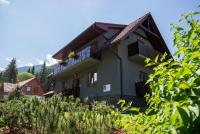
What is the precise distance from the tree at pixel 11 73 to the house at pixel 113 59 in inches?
2886

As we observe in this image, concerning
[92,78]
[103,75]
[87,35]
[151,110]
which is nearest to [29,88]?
[87,35]

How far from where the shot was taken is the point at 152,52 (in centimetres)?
1806

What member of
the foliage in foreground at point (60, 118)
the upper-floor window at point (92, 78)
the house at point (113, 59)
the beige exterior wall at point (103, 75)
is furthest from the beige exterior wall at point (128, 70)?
the foliage in foreground at point (60, 118)

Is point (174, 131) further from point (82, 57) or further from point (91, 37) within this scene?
point (91, 37)

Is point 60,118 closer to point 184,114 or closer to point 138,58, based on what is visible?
point 184,114

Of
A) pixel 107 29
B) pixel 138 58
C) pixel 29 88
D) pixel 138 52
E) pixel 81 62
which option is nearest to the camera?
pixel 138 52

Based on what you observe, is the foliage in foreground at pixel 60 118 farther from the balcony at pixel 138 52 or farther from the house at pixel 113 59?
the balcony at pixel 138 52

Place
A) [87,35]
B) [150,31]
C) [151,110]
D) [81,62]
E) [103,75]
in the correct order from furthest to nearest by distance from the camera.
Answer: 1. [87,35]
2. [150,31]
3. [81,62]
4. [103,75]
5. [151,110]

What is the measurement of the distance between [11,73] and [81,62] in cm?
7838

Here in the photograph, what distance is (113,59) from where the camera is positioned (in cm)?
1716

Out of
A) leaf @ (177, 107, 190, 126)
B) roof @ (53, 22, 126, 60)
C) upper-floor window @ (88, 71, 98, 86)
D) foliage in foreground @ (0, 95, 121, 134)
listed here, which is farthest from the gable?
leaf @ (177, 107, 190, 126)

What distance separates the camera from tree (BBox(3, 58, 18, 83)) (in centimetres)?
8775

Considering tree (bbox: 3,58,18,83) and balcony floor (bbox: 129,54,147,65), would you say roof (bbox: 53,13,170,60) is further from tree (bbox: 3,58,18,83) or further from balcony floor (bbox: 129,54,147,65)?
tree (bbox: 3,58,18,83)

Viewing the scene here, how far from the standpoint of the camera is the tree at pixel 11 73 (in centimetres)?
8775
